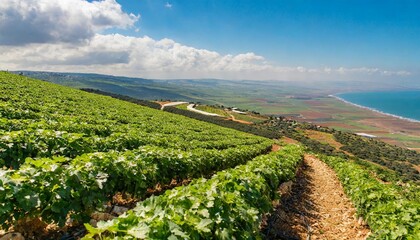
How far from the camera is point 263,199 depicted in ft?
31.3

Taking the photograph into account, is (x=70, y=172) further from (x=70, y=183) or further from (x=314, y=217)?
(x=314, y=217)

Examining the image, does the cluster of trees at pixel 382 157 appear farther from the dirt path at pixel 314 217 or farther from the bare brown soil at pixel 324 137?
the dirt path at pixel 314 217

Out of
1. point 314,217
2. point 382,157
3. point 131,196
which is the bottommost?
point 382,157

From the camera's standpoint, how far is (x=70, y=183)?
7418 millimetres

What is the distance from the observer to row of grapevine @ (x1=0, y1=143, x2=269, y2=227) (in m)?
6.24

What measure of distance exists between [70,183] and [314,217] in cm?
1112

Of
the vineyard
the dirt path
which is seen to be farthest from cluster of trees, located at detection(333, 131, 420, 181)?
the vineyard

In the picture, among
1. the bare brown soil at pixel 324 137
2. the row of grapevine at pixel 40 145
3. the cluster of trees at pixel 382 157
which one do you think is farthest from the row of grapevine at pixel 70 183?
the bare brown soil at pixel 324 137

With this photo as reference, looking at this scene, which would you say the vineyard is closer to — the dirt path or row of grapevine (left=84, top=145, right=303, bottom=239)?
row of grapevine (left=84, top=145, right=303, bottom=239)

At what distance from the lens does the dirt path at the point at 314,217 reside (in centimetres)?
1127

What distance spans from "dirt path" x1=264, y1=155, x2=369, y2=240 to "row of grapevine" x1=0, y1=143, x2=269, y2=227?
5030mm

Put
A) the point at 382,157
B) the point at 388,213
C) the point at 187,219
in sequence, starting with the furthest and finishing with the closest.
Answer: the point at 382,157 < the point at 388,213 < the point at 187,219

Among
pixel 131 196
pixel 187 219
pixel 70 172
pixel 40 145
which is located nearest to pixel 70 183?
pixel 70 172

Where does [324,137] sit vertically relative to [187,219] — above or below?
below
